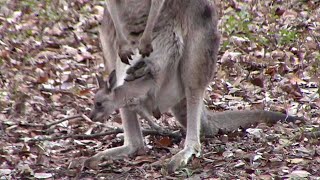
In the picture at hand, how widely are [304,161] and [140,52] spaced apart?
3.83ft

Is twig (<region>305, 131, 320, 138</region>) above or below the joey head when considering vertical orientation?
below

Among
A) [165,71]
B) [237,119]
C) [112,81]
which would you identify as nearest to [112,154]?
[112,81]

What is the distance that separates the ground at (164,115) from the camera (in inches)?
178

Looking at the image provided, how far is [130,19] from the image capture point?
195 inches

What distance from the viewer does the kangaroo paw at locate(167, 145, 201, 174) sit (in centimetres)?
445

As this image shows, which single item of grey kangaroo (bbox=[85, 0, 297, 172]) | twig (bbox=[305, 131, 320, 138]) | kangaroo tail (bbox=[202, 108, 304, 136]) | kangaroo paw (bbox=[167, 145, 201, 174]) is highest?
grey kangaroo (bbox=[85, 0, 297, 172])

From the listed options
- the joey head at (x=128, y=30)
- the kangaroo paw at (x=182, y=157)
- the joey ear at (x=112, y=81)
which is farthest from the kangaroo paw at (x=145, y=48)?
the kangaroo paw at (x=182, y=157)

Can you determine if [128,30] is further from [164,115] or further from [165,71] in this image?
[164,115]

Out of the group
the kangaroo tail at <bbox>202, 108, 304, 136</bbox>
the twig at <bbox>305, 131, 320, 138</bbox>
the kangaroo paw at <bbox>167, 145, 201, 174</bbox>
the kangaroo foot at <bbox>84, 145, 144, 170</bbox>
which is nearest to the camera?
the kangaroo paw at <bbox>167, 145, 201, 174</bbox>

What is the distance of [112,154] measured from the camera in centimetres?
482

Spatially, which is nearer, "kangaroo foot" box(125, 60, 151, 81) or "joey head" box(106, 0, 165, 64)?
"joey head" box(106, 0, 165, 64)

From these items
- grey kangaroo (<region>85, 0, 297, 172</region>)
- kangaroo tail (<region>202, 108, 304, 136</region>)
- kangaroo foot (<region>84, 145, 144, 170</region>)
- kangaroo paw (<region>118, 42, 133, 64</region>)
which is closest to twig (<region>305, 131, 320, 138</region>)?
kangaroo tail (<region>202, 108, 304, 136</region>)

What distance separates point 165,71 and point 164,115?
113 cm

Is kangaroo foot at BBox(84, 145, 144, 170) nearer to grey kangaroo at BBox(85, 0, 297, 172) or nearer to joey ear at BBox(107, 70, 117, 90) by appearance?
grey kangaroo at BBox(85, 0, 297, 172)
